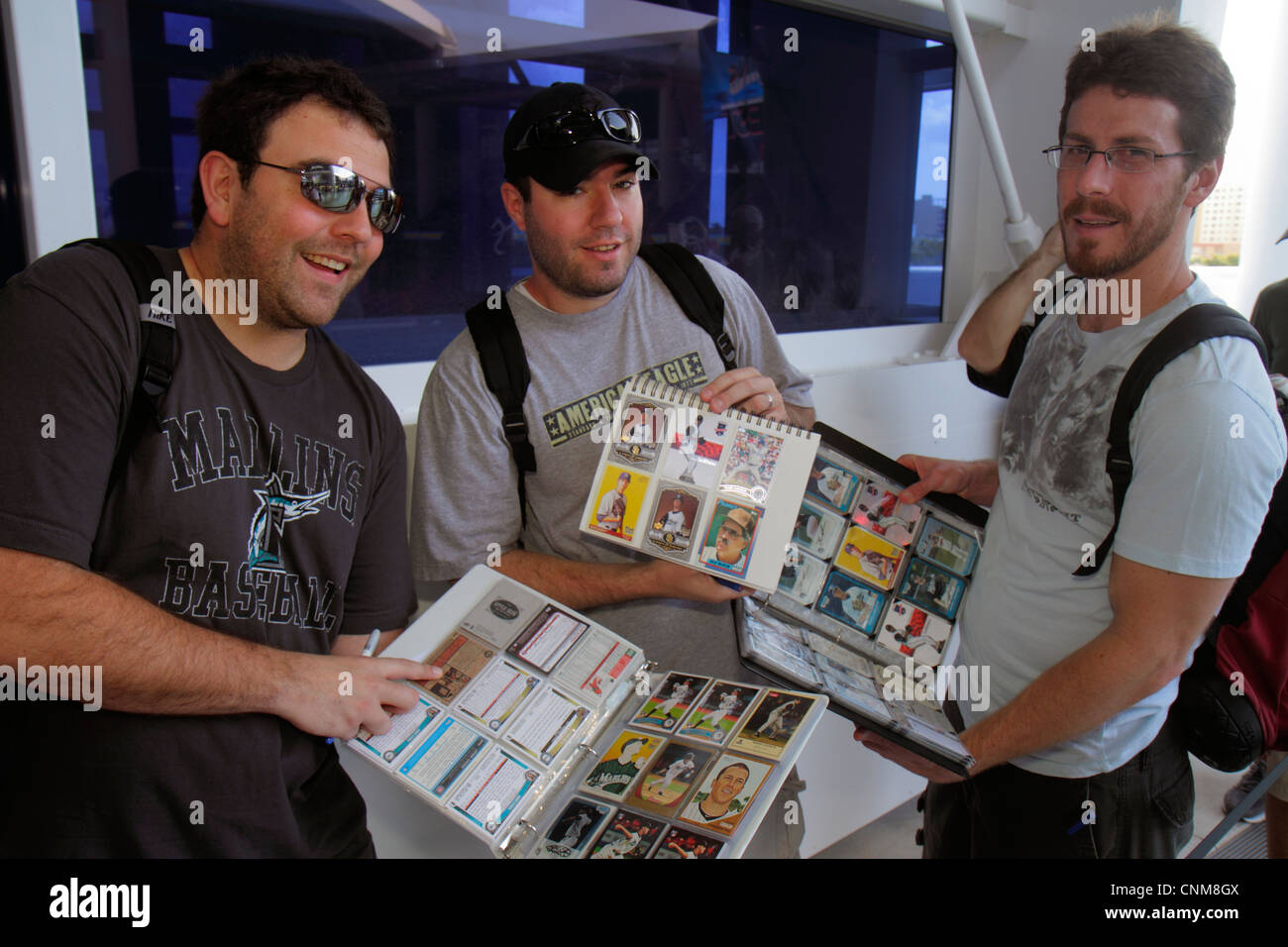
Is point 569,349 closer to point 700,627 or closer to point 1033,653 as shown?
point 700,627

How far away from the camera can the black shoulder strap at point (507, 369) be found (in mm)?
1455

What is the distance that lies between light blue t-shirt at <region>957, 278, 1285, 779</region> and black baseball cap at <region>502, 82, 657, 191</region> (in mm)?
815

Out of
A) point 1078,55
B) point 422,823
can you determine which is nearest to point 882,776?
point 422,823

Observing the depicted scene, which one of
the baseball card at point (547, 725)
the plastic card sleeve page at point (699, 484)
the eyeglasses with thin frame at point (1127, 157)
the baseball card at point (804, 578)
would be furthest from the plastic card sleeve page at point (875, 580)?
the eyeglasses with thin frame at point (1127, 157)

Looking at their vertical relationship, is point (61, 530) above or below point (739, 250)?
below

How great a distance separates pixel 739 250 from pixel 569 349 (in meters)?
1.09

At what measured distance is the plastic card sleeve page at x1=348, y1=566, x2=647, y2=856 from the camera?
1.08 meters

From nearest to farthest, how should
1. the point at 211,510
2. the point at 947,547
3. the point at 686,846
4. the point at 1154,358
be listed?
the point at 686,846
the point at 211,510
the point at 1154,358
the point at 947,547

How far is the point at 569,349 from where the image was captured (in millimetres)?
1535

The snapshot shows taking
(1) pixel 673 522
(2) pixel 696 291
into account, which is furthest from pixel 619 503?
(2) pixel 696 291

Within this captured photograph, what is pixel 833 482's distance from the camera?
1.48 m

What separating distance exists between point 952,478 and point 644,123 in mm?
1239

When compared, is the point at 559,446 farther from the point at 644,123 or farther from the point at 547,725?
the point at 644,123

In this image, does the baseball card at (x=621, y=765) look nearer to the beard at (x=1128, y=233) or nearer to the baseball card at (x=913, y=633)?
the baseball card at (x=913, y=633)
